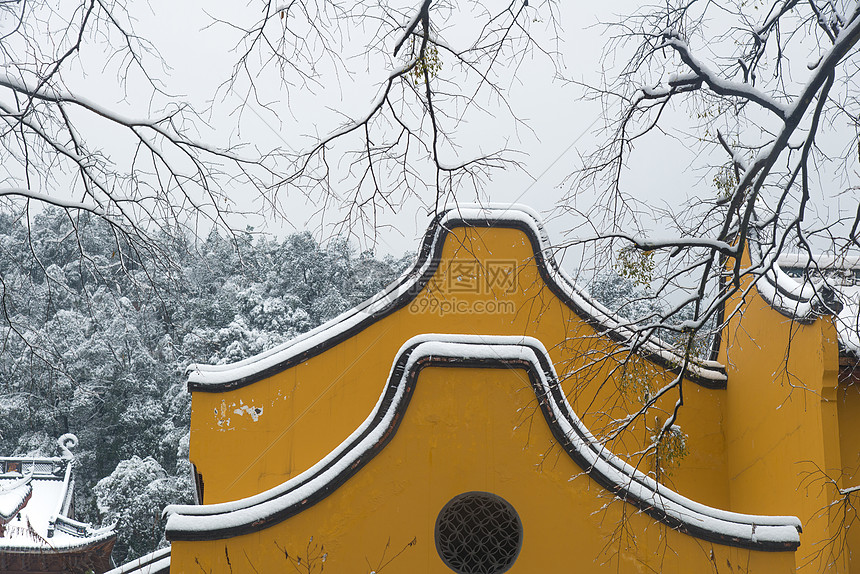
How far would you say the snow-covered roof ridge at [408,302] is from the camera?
345 inches

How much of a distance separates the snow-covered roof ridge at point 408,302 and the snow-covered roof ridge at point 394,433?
2834mm

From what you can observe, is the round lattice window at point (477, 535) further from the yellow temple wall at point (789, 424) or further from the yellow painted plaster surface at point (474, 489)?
the yellow temple wall at point (789, 424)

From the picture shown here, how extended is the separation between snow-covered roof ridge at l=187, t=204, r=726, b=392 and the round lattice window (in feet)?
11.1

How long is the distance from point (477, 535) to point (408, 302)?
3583 millimetres

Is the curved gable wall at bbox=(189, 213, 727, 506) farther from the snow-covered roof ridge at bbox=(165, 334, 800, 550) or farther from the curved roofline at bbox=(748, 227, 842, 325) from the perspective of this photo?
the snow-covered roof ridge at bbox=(165, 334, 800, 550)

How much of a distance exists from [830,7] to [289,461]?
7.00 meters

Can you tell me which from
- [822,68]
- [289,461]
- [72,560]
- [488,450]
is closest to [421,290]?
[289,461]

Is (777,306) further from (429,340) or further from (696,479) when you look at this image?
(429,340)

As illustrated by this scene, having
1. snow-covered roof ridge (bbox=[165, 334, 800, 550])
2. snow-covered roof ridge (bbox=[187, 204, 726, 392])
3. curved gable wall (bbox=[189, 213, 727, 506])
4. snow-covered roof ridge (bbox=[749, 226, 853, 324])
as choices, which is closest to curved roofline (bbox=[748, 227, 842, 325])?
snow-covered roof ridge (bbox=[749, 226, 853, 324])

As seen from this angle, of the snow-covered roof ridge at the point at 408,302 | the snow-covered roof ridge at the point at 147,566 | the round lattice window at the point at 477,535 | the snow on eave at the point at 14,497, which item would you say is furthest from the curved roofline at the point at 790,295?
the snow on eave at the point at 14,497

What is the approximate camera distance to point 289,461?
8.66m

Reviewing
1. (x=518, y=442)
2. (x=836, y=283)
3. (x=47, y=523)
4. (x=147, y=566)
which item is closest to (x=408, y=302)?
(x=518, y=442)

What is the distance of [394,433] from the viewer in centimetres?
582

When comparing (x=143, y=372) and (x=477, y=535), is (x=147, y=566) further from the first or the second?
(x=143, y=372)
